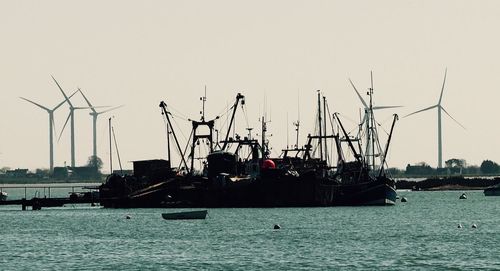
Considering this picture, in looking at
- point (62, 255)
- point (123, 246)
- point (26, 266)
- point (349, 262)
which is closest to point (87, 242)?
point (123, 246)

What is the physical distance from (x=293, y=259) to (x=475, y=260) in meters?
16.2

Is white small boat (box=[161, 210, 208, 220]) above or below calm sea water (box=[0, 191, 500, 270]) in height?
above

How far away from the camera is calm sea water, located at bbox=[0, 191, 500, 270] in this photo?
113 m

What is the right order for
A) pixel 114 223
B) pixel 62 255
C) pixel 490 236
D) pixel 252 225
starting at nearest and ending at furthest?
pixel 62 255
pixel 490 236
pixel 252 225
pixel 114 223

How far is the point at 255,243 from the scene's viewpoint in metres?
136

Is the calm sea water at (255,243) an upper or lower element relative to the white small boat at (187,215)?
lower

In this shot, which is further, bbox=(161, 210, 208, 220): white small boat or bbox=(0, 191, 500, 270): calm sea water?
bbox=(161, 210, 208, 220): white small boat

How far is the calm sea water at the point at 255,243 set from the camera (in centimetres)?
11269

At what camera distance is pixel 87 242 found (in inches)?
5546

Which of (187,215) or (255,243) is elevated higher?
(187,215)

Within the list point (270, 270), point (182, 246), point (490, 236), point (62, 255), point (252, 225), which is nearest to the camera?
point (270, 270)

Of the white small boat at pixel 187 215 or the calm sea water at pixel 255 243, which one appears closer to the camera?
the calm sea water at pixel 255 243

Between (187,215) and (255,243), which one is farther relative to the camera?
(187,215)

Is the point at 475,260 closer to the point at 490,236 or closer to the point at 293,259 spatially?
the point at 293,259
